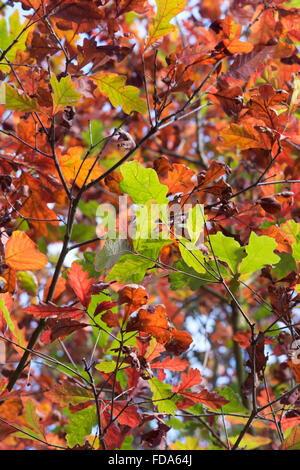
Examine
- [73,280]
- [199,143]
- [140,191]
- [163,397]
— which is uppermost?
[199,143]

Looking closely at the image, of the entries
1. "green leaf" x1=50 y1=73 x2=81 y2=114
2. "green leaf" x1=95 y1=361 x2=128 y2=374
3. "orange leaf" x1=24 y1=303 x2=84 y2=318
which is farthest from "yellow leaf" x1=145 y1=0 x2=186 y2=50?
"green leaf" x1=95 y1=361 x2=128 y2=374

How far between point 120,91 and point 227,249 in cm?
53

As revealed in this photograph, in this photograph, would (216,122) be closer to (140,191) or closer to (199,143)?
(199,143)

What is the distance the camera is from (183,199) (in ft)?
3.68

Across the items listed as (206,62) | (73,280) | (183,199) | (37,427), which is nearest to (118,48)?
(206,62)

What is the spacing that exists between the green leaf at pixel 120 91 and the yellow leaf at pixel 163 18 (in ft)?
0.38

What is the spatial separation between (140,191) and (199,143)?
195 centimetres

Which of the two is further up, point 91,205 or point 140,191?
point 91,205

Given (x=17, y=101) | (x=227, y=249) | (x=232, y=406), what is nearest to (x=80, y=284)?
(x=227, y=249)

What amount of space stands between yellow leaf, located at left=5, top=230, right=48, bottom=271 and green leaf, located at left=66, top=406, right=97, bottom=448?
0.39m

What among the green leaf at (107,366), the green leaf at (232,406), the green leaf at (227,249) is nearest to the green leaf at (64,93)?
the green leaf at (227,249)

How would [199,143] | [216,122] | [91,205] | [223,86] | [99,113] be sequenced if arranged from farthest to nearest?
[216,122] → [99,113] → [199,143] → [91,205] → [223,86]

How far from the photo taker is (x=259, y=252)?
895 millimetres

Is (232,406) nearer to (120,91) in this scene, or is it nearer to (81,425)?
(81,425)
